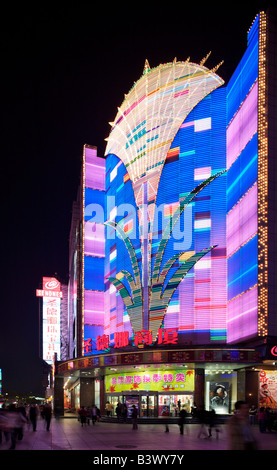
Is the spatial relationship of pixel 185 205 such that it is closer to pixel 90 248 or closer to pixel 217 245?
pixel 217 245

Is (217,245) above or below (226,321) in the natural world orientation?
above

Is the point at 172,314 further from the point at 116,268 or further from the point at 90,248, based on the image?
the point at 90,248

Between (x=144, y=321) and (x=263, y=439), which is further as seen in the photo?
(x=144, y=321)

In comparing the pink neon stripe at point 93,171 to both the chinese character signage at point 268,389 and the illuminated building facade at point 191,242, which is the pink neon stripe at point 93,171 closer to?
the illuminated building facade at point 191,242

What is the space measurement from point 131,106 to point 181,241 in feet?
61.1

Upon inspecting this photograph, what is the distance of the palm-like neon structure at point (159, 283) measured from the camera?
166 ft

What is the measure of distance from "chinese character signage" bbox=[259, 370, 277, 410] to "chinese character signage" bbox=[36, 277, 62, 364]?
65365 millimetres

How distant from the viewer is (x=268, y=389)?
140 feet

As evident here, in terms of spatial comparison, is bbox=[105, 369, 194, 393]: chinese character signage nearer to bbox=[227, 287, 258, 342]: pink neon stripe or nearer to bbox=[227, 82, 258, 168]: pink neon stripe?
bbox=[227, 287, 258, 342]: pink neon stripe

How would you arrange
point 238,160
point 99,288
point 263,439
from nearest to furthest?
point 263,439
point 238,160
point 99,288
